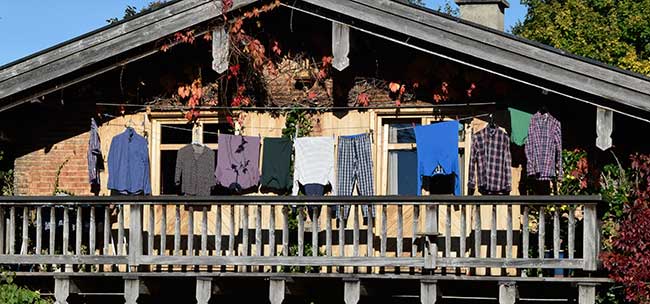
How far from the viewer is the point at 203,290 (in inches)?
698

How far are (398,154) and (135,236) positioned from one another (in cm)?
405

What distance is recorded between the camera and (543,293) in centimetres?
1791

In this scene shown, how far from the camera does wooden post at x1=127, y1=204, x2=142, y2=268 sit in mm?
17734

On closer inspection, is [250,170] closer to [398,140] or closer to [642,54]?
[398,140]

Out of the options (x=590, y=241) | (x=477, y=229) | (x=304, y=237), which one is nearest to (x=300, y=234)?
(x=304, y=237)

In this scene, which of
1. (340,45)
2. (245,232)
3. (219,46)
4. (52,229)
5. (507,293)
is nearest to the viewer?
(507,293)

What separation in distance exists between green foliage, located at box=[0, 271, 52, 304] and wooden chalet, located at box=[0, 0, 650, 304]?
27cm

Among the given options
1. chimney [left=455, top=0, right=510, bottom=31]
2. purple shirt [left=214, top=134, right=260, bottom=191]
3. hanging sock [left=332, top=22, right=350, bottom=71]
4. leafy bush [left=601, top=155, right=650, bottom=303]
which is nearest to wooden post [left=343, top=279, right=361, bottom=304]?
purple shirt [left=214, top=134, right=260, bottom=191]

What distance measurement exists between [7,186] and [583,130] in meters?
8.78

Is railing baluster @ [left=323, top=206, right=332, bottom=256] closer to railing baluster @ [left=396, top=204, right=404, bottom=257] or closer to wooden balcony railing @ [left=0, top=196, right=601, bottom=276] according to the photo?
wooden balcony railing @ [left=0, top=196, right=601, bottom=276]

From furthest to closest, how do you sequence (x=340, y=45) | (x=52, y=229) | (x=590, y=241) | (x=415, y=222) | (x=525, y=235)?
(x=340, y=45)
(x=52, y=229)
(x=415, y=222)
(x=525, y=235)
(x=590, y=241)

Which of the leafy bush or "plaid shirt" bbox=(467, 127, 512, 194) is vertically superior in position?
"plaid shirt" bbox=(467, 127, 512, 194)

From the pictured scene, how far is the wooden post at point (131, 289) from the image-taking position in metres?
17.9

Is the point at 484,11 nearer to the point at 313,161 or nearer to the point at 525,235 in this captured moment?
the point at 313,161
